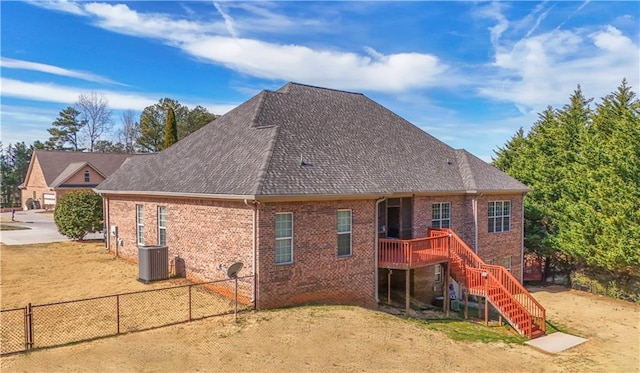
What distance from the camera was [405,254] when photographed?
51.8 feet

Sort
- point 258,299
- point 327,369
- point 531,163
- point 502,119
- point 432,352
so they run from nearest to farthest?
point 327,369 < point 432,352 < point 258,299 < point 531,163 < point 502,119

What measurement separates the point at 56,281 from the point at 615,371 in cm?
1799

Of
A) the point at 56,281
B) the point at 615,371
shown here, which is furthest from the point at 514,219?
the point at 56,281

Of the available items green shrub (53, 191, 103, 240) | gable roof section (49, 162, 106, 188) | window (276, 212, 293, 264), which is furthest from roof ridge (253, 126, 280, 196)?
gable roof section (49, 162, 106, 188)

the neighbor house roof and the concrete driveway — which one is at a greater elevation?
the neighbor house roof

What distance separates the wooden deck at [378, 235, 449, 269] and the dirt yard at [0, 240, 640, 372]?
2.30 m

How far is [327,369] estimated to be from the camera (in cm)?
961

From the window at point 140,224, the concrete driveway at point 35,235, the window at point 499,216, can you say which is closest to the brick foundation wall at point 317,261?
the window at point 499,216

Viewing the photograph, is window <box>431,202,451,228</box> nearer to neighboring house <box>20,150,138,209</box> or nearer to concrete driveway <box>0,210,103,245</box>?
concrete driveway <box>0,210,103,245</box>

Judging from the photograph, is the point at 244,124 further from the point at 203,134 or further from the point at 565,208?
the point at 565,208

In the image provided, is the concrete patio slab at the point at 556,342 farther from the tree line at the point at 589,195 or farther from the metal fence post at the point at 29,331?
the metal fence post at the point at 29,331

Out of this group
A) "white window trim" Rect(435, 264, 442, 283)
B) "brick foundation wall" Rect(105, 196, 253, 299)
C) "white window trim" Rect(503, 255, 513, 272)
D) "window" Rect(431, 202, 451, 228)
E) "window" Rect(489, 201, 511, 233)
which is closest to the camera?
"brick foundation wall" Rect(105, 196, 253, 299)

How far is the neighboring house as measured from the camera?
46500 millimetres

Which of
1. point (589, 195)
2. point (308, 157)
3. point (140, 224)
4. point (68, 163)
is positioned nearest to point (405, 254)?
point (308, 157)
